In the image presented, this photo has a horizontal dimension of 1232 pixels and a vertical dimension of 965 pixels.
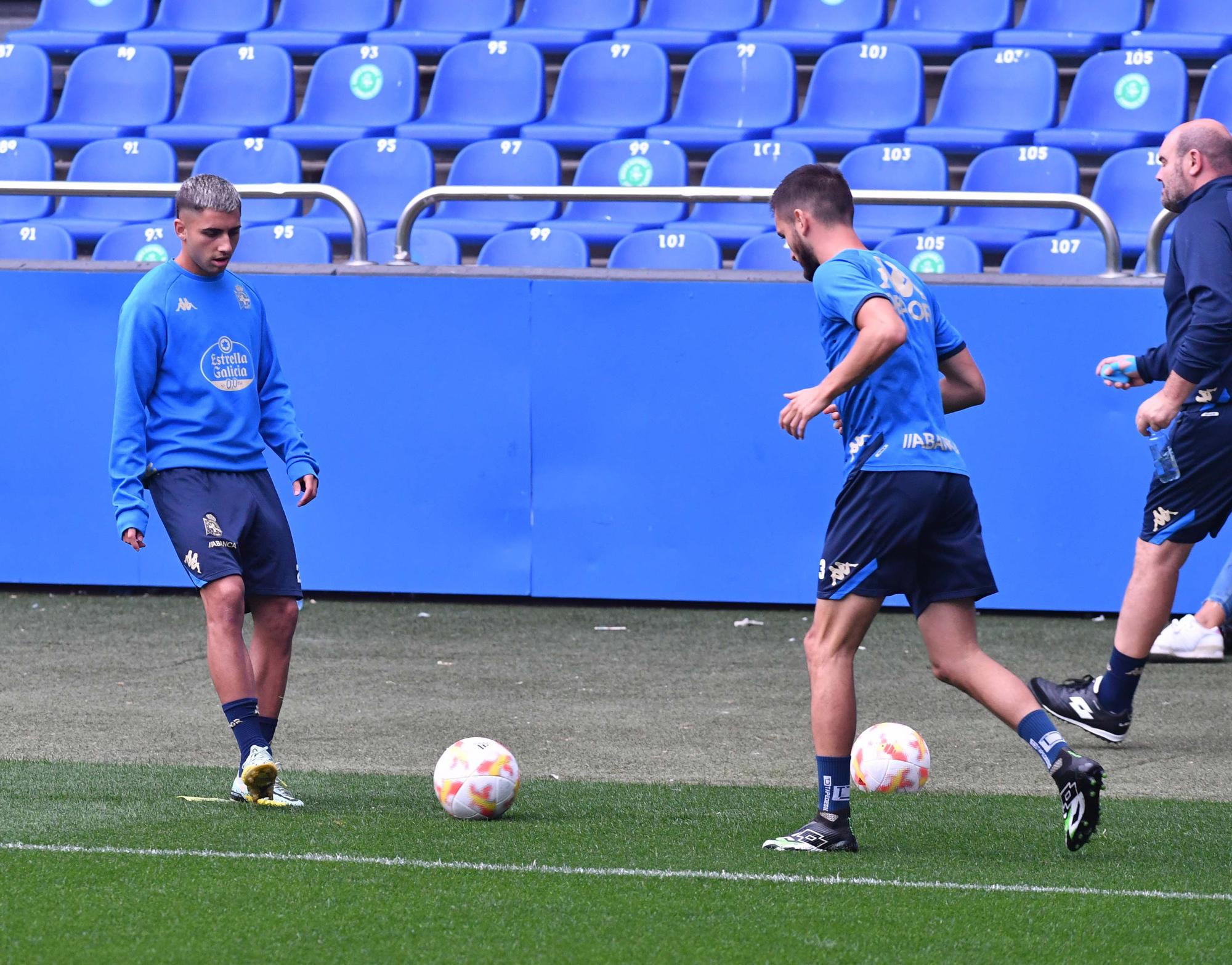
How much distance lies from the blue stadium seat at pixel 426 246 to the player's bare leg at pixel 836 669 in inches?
235

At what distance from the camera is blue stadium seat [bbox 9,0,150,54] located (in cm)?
1284

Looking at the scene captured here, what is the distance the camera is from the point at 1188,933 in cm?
362

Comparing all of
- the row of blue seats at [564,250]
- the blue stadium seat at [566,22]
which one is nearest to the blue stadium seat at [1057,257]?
the row of blue seats at [564,250]

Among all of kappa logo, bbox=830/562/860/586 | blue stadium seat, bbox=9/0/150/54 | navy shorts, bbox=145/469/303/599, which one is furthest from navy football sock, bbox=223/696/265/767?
blue stadium seat, bbox=9/0/150/54

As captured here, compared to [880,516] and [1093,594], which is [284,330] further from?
[880,516]

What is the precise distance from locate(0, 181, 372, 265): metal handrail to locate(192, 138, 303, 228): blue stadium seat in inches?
83.0

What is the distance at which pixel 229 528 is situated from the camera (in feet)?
16.7

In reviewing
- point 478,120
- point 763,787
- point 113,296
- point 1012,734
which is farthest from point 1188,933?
point 478,120

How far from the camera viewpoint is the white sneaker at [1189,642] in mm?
7551

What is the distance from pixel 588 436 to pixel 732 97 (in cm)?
354

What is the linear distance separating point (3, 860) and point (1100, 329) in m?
6.10

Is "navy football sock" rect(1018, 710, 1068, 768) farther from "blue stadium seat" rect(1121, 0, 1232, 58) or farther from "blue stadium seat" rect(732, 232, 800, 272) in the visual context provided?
"blue stadium seat" rect(1121, 0, 1232, 58)

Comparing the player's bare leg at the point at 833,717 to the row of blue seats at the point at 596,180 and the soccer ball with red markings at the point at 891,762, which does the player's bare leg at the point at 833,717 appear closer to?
the soccer ball with red markings at the point at 891,762

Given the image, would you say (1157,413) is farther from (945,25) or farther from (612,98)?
(945,25)
